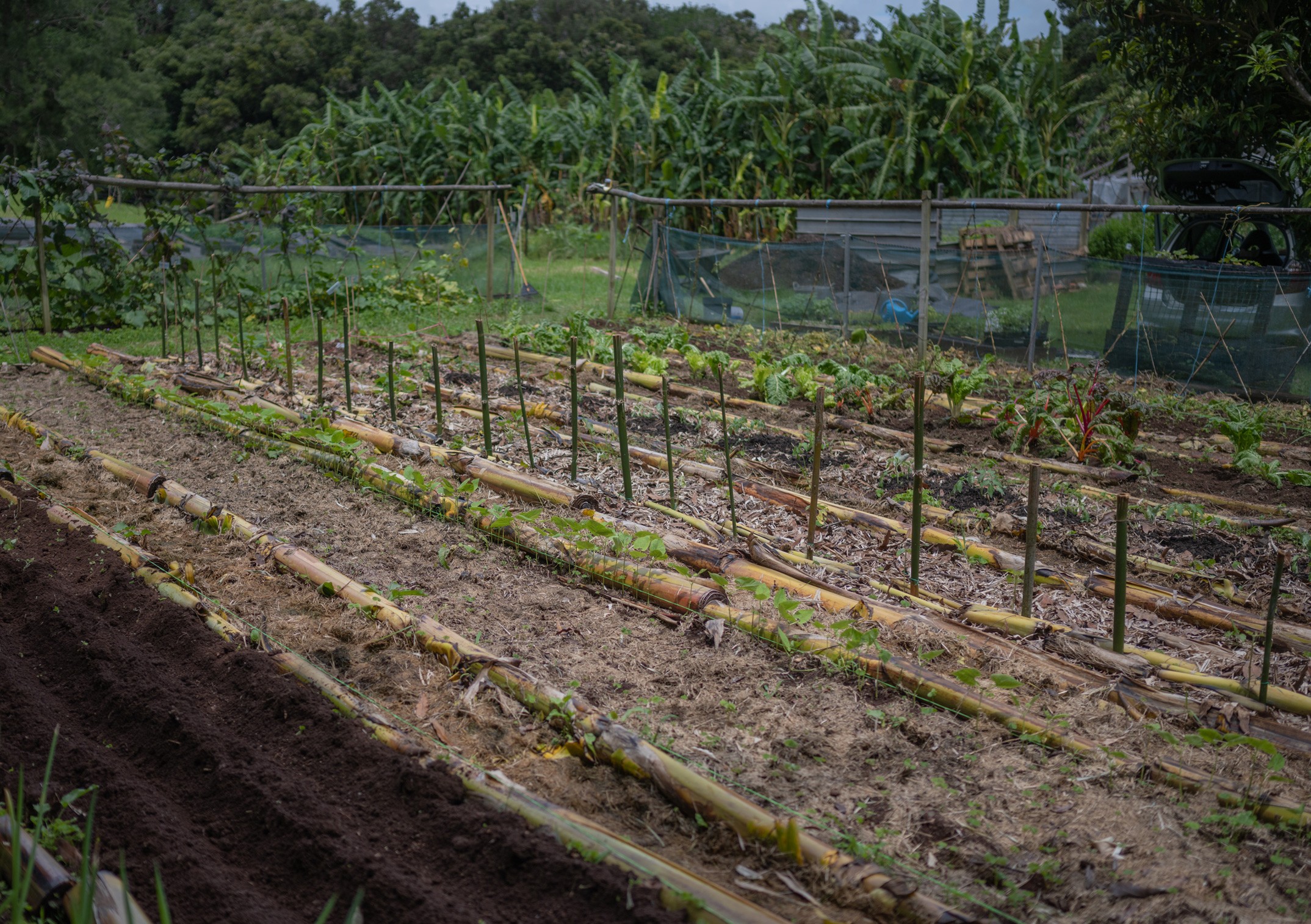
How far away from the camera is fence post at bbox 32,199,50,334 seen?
10.1 m

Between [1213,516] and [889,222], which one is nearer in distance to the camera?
[1213,516]

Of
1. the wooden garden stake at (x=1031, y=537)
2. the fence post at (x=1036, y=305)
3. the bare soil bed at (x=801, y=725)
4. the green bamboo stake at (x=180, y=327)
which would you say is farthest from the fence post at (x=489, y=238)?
the wooden garden stake at (x=1031, y=537)

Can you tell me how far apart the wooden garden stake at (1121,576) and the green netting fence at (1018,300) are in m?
5.45

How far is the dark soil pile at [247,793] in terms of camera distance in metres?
2.49

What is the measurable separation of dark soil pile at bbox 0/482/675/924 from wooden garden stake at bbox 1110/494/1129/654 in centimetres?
221

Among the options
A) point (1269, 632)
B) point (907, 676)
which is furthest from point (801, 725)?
point (1269, 632)

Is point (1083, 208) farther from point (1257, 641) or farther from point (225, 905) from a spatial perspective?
point (225, 905)

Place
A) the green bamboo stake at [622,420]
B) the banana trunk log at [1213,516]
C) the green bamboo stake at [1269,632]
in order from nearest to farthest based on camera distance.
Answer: the green bamboo stake at [1269,632]
the banana trunk log at [1213,516]
the green bamboo stake at [622,420]

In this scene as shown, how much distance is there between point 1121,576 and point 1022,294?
7044 millimetres

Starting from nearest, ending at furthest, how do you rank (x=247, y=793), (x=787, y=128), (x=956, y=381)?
(x=247, y=793) < (x=956, y=381) < (x=787, y=128)

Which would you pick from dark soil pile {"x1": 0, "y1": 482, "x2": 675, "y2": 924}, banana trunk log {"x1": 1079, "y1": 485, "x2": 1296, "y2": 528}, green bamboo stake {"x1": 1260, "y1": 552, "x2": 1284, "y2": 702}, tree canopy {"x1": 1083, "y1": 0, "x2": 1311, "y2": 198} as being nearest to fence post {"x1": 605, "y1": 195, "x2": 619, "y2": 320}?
tree canopy {"x1": 1083, "y1": 0, "x2": 1311, "y2": 198}

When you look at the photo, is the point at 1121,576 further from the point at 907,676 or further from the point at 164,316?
the point at 164,316

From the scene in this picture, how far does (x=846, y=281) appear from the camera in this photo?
10.4 m

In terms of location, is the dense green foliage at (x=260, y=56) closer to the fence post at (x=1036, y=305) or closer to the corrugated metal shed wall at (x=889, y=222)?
Result: the corrugated metal shed wall at (x=889, y=222)
